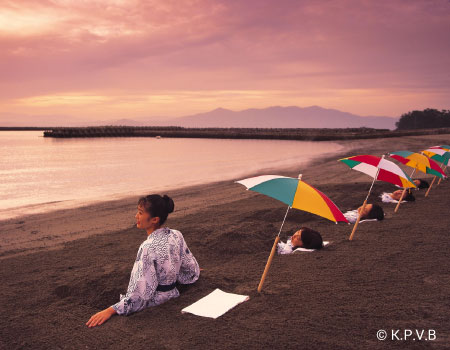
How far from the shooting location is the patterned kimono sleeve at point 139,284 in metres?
4.66

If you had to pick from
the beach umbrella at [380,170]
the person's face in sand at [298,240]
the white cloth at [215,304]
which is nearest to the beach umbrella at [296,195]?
the white cloth at [215,304]

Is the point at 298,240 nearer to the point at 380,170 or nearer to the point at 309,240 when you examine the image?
the point at 309,240

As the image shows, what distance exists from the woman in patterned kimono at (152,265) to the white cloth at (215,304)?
1.56 feet

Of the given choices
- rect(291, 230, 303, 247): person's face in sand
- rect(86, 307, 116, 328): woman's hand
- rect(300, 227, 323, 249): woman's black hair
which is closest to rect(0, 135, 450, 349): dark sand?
rect(86, 307, 116, 328): woman's hand

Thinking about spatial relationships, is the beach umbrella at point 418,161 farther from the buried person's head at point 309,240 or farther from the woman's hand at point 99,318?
the woman's hand at point 99,318

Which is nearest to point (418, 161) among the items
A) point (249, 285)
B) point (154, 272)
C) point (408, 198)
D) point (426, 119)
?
point (408, 198)

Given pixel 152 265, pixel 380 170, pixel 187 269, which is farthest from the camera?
pixel 380 170

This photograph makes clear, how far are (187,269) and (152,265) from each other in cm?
89

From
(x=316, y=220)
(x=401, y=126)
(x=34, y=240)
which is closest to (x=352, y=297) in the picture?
(x=316, y=220)

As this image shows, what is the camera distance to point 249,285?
5664 millimetres

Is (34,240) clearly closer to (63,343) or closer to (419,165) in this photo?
(63,343)

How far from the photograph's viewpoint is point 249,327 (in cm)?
434

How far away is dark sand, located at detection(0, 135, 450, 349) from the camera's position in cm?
420

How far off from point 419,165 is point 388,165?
3.03m
